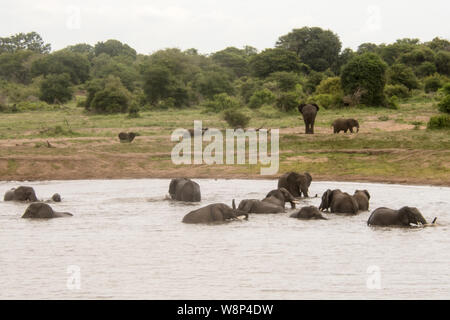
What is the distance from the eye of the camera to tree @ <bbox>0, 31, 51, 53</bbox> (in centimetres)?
9825

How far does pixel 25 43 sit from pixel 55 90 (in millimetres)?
50541

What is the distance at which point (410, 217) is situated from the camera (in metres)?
12.8

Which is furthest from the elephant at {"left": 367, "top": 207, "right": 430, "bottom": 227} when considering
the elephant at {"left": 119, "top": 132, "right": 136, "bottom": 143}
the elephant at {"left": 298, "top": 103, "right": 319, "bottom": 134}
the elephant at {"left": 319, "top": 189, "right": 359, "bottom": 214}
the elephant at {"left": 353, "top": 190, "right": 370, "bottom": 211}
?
the elephant at {"left": 119, "top": 132, "right": 136, "bottom": 143}

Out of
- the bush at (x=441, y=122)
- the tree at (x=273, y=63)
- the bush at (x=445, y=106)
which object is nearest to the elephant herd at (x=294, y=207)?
the bush at (x=441, y=122)

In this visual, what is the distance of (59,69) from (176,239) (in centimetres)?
5837

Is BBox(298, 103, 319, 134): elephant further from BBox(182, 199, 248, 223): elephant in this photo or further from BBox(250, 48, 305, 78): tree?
BBox(250, 48, 305, 78): tree

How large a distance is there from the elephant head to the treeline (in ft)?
86.9

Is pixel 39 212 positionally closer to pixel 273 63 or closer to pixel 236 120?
pixel 236 120

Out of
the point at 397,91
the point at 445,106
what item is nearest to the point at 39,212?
the point at 445,106

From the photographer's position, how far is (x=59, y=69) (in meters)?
67.1

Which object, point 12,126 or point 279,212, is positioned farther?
point 12,126

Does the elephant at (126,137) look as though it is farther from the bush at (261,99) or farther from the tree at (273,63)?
the tree at (273,63)

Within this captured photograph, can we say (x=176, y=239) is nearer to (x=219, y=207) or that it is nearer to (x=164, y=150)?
(x=219, y=207)
